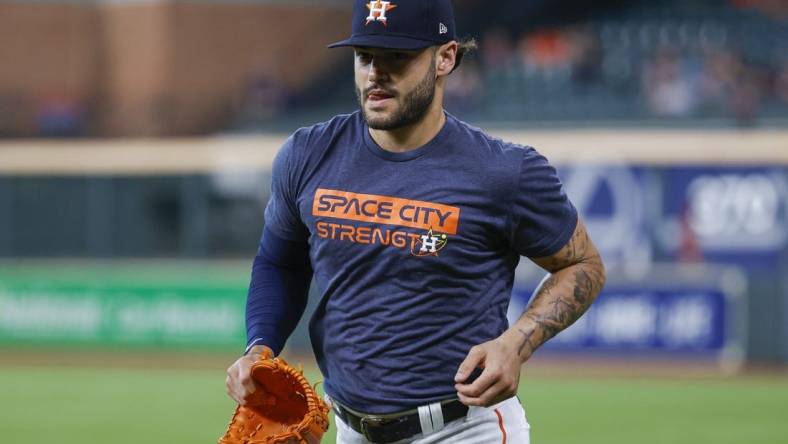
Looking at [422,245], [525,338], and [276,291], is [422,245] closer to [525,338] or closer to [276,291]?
[525,338]

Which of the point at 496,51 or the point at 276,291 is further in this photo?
the point at 496,51

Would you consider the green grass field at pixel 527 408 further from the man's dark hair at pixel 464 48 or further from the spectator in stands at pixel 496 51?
the spectator in stands at pixel 496 51

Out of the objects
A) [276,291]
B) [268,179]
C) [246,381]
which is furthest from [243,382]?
[268,179]

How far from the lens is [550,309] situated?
370 centimetres

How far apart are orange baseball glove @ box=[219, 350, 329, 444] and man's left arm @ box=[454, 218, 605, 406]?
48cm

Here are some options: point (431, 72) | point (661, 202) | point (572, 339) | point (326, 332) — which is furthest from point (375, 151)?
point (661, 202)

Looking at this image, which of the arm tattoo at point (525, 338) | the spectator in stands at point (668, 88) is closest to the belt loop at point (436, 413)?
the arm tattoo at point (525, 338)

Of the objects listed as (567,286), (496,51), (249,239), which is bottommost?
(249,239)

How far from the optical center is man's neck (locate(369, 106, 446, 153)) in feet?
11.9

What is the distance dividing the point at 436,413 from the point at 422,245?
1.46 ft

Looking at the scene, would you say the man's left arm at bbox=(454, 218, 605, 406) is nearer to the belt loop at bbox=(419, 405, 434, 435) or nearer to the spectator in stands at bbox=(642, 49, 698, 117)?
the belt loop at bbox=(419, 405, 434, 435)

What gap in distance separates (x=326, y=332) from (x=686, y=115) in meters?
15.6

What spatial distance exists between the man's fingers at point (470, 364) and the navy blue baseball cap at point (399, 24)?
0.80 m

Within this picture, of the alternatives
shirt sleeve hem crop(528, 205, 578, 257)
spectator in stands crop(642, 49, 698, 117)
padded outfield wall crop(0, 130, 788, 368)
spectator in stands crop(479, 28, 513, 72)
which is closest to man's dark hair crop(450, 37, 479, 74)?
shirt sleeve hem crop(528, 205, 578, 257)
